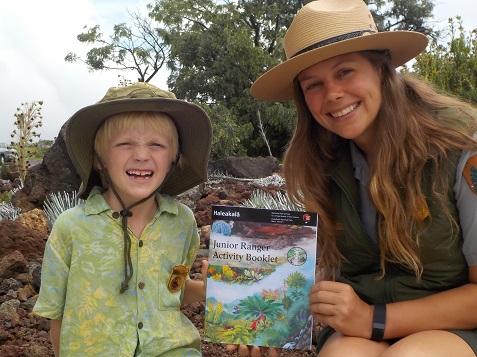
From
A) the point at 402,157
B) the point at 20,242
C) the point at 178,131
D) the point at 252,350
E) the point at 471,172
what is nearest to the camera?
the point at 471,172

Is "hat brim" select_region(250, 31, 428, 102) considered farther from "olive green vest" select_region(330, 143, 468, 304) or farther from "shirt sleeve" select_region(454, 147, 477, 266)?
"shirt sleeve" select_region(454, 147, 477, 266)

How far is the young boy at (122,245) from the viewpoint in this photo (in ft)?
7.36

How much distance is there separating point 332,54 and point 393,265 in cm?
83

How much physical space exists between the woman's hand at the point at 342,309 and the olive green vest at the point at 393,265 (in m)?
0.15

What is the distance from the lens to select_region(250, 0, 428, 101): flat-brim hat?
→ 7.43ft

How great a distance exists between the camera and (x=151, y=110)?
2.33m

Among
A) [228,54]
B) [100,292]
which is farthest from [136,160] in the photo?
[228,54]

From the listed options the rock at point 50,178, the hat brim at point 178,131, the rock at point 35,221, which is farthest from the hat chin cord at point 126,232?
the rock at point 50,178

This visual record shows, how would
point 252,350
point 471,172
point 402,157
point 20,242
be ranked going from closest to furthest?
point 471,172, point 402,157, point 252,350, point 20,242

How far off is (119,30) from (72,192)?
22.9m

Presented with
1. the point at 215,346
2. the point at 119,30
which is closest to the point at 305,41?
the point at 215,346

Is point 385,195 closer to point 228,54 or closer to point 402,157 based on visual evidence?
point 402,157

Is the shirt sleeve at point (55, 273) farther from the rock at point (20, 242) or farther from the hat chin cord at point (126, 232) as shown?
the rock at point (20, 242)

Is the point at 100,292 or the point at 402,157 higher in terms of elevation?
the point at 402,157
